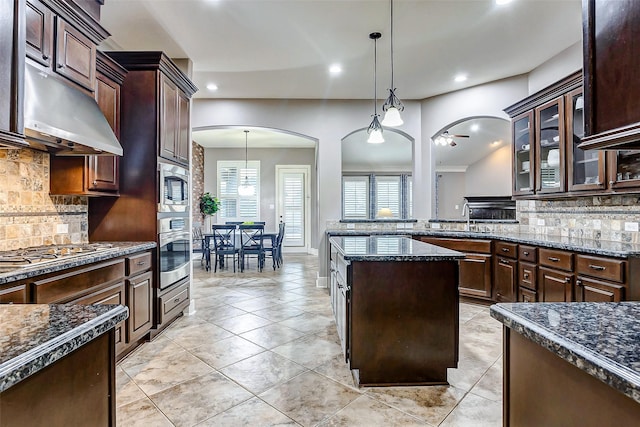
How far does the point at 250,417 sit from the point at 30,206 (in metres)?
2.20

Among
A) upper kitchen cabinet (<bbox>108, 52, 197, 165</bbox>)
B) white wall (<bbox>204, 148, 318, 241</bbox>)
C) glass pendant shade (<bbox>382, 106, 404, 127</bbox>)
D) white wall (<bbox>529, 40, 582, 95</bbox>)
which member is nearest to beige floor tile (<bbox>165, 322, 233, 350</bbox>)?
upper kitchen cabinet (<bbox>108, 52, 197, 165</bbox>)

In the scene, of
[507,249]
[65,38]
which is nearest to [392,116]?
[507,249]

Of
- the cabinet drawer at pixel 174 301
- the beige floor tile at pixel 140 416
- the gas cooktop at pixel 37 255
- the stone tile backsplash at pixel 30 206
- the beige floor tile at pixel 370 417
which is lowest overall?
the beige floor tile at pixel 140 416

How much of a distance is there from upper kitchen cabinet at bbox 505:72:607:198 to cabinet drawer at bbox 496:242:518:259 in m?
0.63

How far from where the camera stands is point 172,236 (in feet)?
11.1

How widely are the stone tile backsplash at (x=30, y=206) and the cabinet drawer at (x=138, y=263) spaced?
608 millimetres

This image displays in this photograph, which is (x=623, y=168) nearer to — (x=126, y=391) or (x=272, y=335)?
(x=272, y=335)

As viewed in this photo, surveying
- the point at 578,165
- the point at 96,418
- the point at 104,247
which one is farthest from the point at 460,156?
the point at 96,418

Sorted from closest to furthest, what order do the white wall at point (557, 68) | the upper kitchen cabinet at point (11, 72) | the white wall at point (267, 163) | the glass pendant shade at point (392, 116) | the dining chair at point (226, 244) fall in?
the upper kitchen cabinet at point (11, 72), the glass pendant shade at point (392, 116), the white wall at point (557, 68), the dining chair at point (226, 244), the white wall at point (267, 163)

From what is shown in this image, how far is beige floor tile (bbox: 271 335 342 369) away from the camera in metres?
2.69

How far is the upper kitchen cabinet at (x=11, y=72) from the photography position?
1.36 meters

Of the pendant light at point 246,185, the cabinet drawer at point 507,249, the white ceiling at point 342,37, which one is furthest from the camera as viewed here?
Answer: the pendant light at point 246,185

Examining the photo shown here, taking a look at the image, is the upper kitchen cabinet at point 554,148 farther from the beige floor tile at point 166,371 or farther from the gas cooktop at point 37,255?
the gas cooktop at point 37,255

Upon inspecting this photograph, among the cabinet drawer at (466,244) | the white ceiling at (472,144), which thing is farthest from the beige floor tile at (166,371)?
the white ceiling at (472,144)
